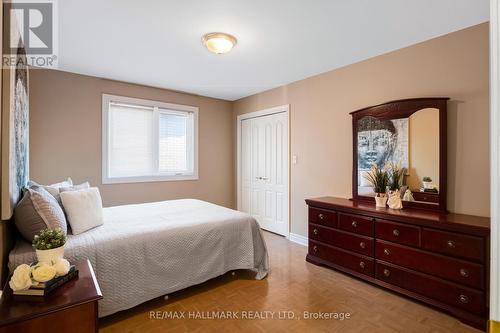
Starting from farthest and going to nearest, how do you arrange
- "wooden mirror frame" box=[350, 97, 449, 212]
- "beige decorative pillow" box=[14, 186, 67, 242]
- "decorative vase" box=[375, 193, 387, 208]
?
1. "decorative vase" box=[375, 193, 387, 208]
2. "wooden mirror frame" box=[350, 97, 449, 212]
3. "beige decorative pillow" box=[14, 186, 67, 242]

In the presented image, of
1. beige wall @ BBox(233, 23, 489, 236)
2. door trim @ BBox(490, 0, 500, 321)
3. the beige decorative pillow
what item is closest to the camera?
door trim @ BBox(490, 0, 500, 321)

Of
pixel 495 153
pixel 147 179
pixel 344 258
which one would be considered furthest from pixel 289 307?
pixel 147 179

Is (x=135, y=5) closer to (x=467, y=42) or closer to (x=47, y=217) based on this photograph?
(x=47, y=217)

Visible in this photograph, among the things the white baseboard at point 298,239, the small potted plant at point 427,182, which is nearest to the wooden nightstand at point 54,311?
the small potted plant at point 427,182

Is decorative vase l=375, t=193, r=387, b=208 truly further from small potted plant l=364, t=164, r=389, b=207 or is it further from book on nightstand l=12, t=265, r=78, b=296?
book on nightstand l=12, t=265, r=78, b=296

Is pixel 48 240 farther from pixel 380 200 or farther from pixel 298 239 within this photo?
pixel 298 239

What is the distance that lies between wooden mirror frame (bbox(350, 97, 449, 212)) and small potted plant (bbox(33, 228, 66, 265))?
2.94 meters

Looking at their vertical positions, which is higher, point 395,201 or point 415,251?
point 395,201

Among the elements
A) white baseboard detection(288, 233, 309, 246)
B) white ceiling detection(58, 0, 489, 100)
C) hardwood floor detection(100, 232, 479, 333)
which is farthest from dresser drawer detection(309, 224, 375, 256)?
white ceiling detection(58, 0, 489, 100)

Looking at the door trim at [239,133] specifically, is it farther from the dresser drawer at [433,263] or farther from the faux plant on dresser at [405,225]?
the dresser drawer at [433,263]

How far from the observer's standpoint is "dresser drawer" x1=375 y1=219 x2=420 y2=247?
7.38 feet

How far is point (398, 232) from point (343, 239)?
0.61 meters

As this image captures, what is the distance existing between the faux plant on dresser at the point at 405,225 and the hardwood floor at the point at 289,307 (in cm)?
17

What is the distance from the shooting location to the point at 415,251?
2.24 metres
